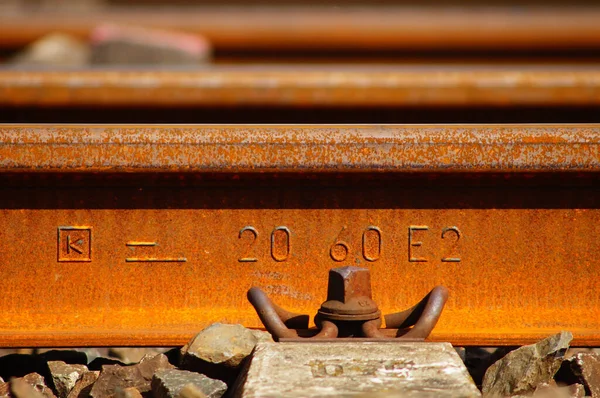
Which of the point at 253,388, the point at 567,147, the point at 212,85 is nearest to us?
the point at 253,388

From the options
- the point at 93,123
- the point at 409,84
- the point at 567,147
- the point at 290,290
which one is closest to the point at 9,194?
the point at 93,123

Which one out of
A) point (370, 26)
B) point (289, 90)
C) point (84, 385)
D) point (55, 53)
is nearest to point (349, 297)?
point (84, 385)

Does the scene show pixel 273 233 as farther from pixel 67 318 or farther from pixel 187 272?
pixel 67 318

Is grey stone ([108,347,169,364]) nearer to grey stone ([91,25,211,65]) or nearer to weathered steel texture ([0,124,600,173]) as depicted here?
weathered steel texture ([0,124,600,173])

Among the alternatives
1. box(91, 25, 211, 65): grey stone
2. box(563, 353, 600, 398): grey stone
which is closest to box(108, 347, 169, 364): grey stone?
box(563, 353, 600, 398): grey stone

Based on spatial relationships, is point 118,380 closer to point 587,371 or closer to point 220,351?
point 220,351

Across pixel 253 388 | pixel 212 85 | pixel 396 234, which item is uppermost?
pixel 212 85
